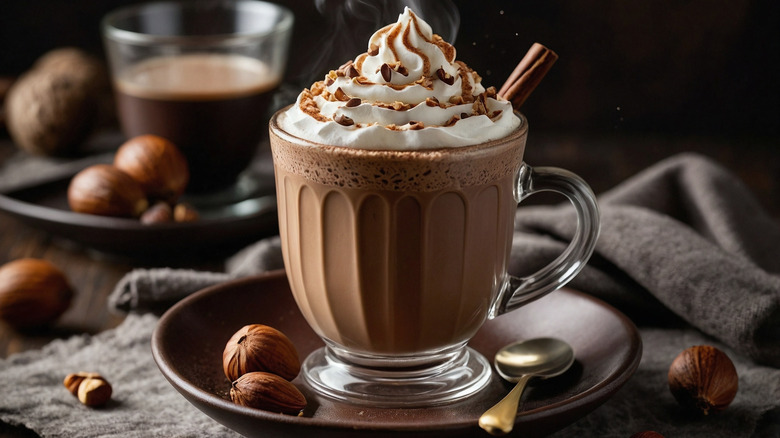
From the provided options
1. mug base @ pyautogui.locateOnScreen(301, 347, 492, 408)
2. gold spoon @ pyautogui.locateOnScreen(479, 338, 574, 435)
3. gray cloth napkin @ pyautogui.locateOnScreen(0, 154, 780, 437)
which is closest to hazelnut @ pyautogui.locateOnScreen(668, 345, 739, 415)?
gray cloth napkin @ pyautogui.locateOnScreen(0, 154, 780, 437)

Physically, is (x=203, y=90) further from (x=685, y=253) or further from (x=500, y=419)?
(x=500, y=419)

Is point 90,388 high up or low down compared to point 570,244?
down

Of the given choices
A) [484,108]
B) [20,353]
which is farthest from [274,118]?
[20,353]

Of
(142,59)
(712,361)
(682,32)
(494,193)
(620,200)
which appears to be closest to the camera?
(494,193)

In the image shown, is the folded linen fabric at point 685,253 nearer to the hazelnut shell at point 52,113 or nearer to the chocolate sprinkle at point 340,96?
the chocolate sprinkle at point 340,96

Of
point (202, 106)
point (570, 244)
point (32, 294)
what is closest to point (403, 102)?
point (570, 244)

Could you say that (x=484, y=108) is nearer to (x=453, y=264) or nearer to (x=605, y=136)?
(x=453, y=264)
